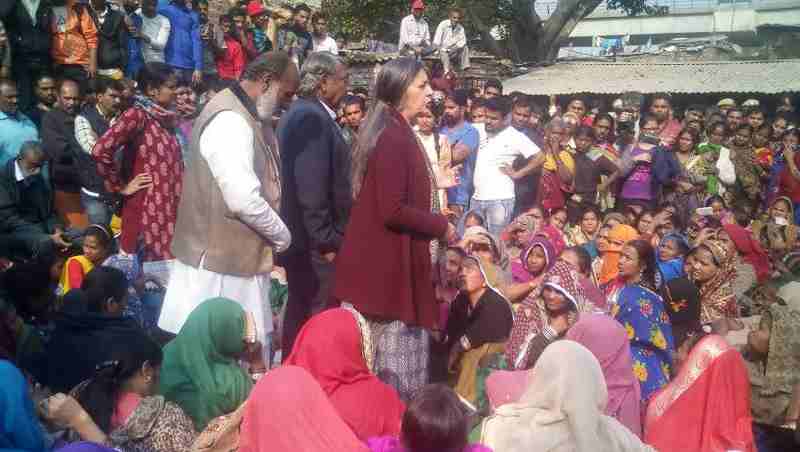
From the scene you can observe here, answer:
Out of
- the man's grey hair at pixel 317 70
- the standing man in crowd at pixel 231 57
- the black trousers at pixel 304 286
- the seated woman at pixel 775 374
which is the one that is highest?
the standing man in crowd at pixel 231 57

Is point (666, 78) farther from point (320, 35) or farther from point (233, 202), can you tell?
point (233, 202)

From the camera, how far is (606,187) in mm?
8195

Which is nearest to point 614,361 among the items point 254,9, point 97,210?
point 97,210

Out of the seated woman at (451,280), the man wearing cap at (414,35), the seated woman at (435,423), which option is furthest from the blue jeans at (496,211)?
the man wearing cap at (414,35)

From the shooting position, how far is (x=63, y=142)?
6.13 metres

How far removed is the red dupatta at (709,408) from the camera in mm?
4035

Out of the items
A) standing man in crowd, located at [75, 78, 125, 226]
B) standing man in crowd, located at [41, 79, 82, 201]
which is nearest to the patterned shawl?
standing man in crowd, located at [75, 78, 125, 226]

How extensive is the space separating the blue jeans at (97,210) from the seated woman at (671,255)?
3.90 m

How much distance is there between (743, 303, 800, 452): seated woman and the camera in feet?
16.0

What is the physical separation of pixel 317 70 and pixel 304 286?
3.40 ft

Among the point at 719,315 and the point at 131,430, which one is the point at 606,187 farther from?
the point at 131,430

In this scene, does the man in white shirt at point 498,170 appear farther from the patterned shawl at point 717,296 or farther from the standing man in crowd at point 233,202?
the standing man in crowd at point 233,202

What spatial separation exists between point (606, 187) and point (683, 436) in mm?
4364

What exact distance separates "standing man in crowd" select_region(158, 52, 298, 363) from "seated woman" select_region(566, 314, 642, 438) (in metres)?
1.51
